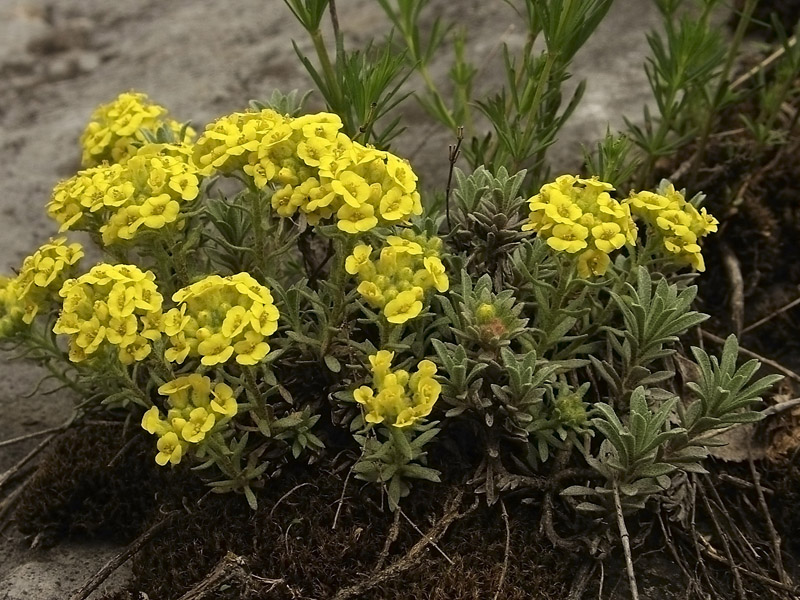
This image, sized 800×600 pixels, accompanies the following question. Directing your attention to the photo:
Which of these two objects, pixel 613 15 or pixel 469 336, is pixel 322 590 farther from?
pixel 613 15

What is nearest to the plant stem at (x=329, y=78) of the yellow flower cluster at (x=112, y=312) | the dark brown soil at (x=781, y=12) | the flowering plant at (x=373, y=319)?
the flowering plant at (x=373, y=319)

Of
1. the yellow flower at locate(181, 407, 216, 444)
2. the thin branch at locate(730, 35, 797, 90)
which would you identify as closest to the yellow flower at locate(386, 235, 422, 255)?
the yellow flower at locate(181, 407, 216, 444)

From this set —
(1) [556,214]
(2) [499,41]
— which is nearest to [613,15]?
(2) [499,41]

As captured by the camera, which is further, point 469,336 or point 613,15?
point 613,15

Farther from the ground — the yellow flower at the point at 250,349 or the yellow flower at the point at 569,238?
the yellow flower at the point at 569,238

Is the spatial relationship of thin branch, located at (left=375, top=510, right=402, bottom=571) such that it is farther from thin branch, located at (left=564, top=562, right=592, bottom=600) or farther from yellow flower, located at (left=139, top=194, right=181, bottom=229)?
yellow flower, located at (left=139, top=194, right=181, bottom=229)

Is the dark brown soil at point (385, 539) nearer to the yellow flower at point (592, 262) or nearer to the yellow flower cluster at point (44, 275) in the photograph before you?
the yellow flower cluster at point (44, 275)
